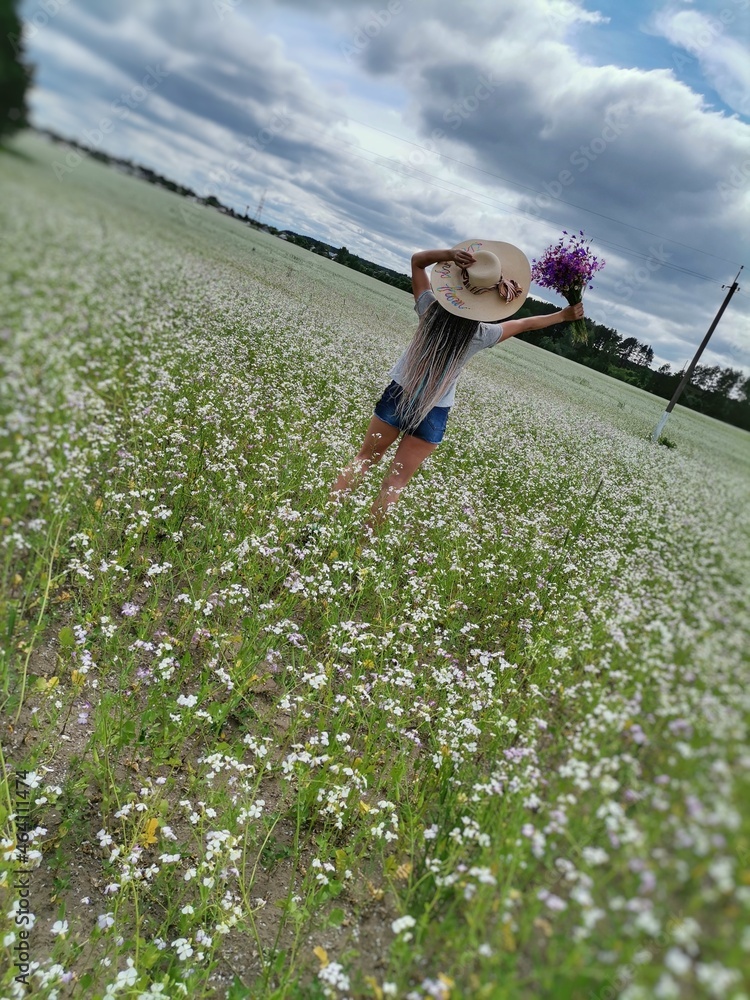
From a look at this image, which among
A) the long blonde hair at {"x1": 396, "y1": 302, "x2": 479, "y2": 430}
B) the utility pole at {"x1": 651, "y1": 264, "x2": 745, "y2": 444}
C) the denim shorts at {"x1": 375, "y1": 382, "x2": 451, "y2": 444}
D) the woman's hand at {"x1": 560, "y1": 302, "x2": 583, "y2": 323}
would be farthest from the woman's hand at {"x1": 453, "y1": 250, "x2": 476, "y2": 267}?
the utility pole at {"x1": 651, "y1": 264, "x2": 745, "y2": 444}

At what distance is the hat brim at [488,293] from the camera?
504cm

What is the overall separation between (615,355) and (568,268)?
0.84 metres

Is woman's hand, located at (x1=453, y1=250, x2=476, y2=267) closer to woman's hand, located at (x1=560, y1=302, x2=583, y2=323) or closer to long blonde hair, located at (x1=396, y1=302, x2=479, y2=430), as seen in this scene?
long blonde hair, located at (x1=396, y1=302, x2=479, y2=430)

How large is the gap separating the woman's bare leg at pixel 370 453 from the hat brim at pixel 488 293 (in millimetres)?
1536

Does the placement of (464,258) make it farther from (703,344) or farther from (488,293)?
(703,344)

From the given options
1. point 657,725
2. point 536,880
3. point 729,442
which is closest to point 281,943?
point 536,880

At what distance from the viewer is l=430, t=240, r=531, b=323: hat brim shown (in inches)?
198

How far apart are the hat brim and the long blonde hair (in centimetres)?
16

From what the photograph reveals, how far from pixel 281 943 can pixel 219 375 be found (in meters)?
6.63

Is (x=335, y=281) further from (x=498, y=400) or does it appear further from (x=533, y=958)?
(x=533, y=958)

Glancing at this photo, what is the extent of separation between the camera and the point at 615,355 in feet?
16.9

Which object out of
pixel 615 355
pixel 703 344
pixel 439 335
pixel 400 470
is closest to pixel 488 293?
pixel 439 335


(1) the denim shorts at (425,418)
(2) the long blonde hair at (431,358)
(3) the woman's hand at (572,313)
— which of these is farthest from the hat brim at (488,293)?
(1) the denim shorts at (425,418)

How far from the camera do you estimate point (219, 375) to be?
7.97 m
